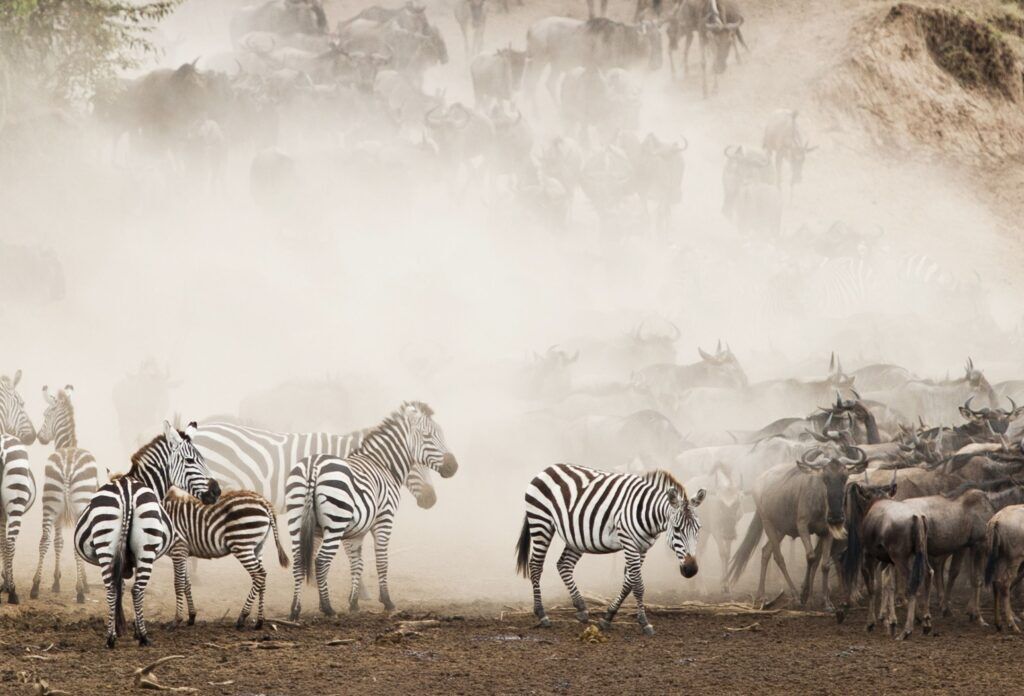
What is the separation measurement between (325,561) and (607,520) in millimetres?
2769

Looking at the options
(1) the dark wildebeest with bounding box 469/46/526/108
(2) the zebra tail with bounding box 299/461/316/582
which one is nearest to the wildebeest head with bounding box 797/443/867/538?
(2) the zebra tail with bounding box 299/461/316/582

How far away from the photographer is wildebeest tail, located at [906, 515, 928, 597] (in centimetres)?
1262

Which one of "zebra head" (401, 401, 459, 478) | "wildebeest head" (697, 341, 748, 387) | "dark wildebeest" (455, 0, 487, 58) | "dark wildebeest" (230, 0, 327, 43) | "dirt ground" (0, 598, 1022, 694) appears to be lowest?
"dirt ground" (0, 598, 1022, 694)

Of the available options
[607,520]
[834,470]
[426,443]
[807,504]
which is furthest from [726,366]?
[607,520]

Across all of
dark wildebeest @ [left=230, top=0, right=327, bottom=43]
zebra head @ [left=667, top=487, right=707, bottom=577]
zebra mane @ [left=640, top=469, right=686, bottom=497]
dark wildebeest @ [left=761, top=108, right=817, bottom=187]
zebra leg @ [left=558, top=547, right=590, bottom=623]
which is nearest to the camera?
zebra head @ [left=667, top=487, right=707, bottom=577]

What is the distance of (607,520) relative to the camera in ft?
42.2

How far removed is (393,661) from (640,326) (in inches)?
700

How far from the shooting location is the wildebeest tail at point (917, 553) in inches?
497

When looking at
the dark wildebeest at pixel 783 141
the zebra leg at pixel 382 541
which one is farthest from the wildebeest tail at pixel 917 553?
the dark wildebeest at pixel 783 141

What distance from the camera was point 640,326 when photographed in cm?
2828

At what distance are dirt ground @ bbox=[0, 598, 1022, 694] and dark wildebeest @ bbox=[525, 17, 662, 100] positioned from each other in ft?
115

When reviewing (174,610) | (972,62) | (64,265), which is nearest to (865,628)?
(174,610)

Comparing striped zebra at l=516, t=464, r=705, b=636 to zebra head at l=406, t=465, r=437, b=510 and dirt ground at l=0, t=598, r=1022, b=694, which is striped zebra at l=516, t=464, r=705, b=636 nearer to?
dirt ground at l=0, t=598, r=1022, b=694

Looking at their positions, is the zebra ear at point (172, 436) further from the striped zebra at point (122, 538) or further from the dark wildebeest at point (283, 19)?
the dark wildebeest at point (283, 19)
